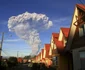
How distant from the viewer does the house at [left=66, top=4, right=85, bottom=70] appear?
20.4 m

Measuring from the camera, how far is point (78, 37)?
21578mm

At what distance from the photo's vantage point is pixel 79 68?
21.0m

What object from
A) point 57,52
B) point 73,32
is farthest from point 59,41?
point 73,32

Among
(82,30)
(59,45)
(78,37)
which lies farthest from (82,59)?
(59,45)

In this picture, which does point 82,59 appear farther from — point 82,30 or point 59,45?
point 59,45

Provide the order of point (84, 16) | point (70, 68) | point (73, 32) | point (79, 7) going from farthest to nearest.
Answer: point (70, 68)
point (73, 32)
point (79, 7)
point (84, 16)

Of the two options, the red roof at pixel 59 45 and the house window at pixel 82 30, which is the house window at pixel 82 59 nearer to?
the house window at pixel 82 30

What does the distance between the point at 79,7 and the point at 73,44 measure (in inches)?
162

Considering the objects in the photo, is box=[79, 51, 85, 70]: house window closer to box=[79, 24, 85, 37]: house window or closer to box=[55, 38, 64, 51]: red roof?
box=[79, 24, 85, 37]: house window

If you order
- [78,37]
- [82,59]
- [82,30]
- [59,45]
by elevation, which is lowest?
[82,59]

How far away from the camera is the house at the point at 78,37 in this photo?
66.9 ft

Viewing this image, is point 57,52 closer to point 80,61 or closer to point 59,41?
point 59,41

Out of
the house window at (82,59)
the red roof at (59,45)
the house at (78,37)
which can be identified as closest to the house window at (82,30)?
the house at (78,37)

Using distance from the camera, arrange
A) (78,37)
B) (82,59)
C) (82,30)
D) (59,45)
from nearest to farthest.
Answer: (82,59) < (82,30) < (78,37) < (59,45)
